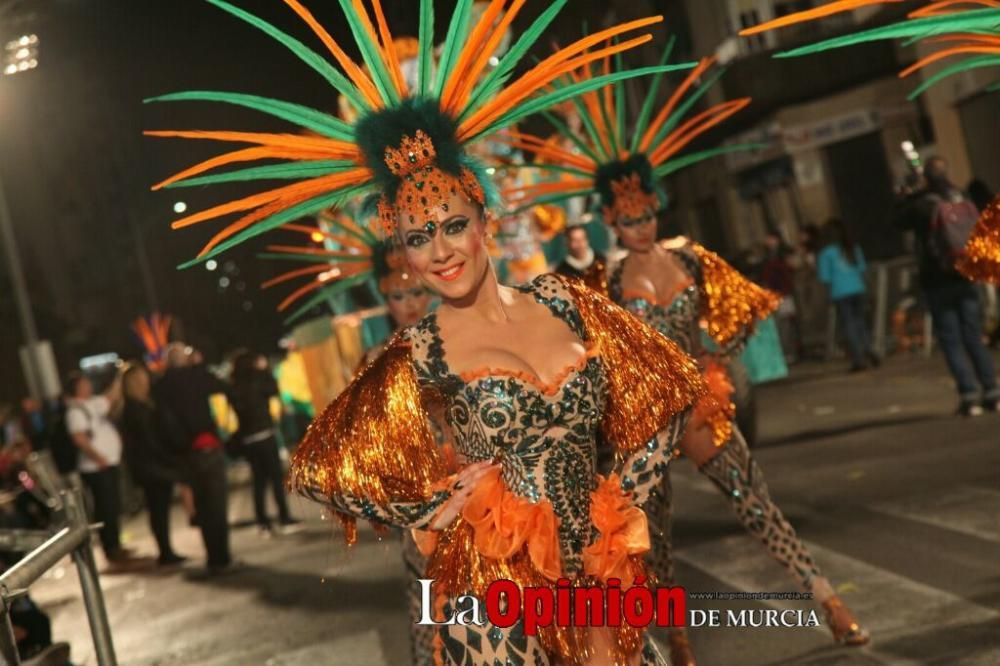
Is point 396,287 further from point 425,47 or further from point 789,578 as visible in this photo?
point 425,47

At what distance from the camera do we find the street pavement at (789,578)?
6.09 meters

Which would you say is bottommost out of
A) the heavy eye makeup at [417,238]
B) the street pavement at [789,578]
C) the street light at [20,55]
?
the street pavement at [789,578]

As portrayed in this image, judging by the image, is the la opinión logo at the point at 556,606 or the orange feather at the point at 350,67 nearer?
the la opinión logo at the point at 556,606

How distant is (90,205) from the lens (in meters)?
73.2

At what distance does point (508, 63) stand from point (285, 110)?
26.6 inches

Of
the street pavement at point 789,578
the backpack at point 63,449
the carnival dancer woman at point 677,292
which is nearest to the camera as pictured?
the carnival dancer woman at point 677,292

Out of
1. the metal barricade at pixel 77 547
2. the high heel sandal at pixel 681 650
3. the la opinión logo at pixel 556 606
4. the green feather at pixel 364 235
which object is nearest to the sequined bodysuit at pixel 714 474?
the high heel sandal at pixel 681 650

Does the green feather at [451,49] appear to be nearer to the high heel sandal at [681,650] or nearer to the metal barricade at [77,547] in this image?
the metal barricade at [77,547]

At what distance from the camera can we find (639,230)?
20.8 feet

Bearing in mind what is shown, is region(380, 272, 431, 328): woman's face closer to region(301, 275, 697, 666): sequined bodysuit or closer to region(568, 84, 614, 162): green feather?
region(568, 84, 614, 162): green feather

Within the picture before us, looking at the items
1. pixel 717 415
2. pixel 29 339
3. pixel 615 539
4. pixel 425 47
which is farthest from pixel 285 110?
pixel 29 339

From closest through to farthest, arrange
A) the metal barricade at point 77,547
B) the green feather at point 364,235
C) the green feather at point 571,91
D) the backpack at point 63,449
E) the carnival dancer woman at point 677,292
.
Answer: the green feather at point 571,91 < the metal barricade at point 77,547 < the carnival dancer woman at point 677,292 < the green feather at point 364,235 < the backpack at point 63,449

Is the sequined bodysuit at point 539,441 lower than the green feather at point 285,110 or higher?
lower

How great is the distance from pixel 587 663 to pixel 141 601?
8.86 meters
